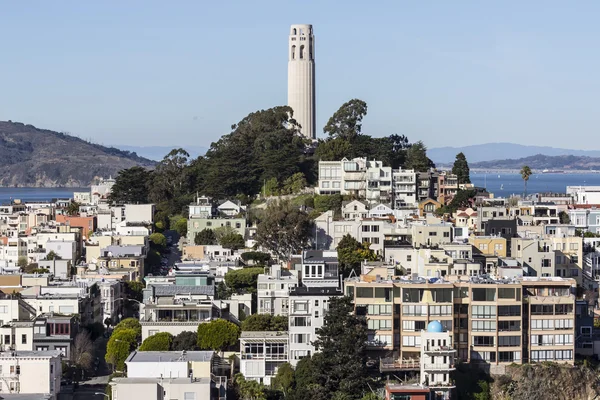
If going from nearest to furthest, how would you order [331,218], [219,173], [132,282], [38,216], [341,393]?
[341,393], [132,282], [331,218], [219,173], [38,216]

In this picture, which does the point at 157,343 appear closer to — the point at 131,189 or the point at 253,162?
the point at 253,162

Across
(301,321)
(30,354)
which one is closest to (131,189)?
(301,321)

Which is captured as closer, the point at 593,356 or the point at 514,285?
the point at 514,285

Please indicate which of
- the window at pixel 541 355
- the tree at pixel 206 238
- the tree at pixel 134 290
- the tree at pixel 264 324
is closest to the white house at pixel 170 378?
the tree at pixel 264 324

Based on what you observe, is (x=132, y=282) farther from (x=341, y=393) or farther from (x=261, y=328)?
(x=341, y=393)

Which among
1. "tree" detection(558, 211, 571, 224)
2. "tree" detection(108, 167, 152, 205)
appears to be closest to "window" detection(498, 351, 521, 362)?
"tree" detection(558, 211, 571, 224)

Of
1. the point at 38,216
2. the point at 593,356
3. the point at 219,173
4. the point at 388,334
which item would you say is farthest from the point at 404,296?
the point at 38,216

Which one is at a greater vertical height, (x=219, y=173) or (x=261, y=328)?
(x=219, y=173)

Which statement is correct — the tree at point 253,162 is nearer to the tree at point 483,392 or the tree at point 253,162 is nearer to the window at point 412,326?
the window at point 412,326
